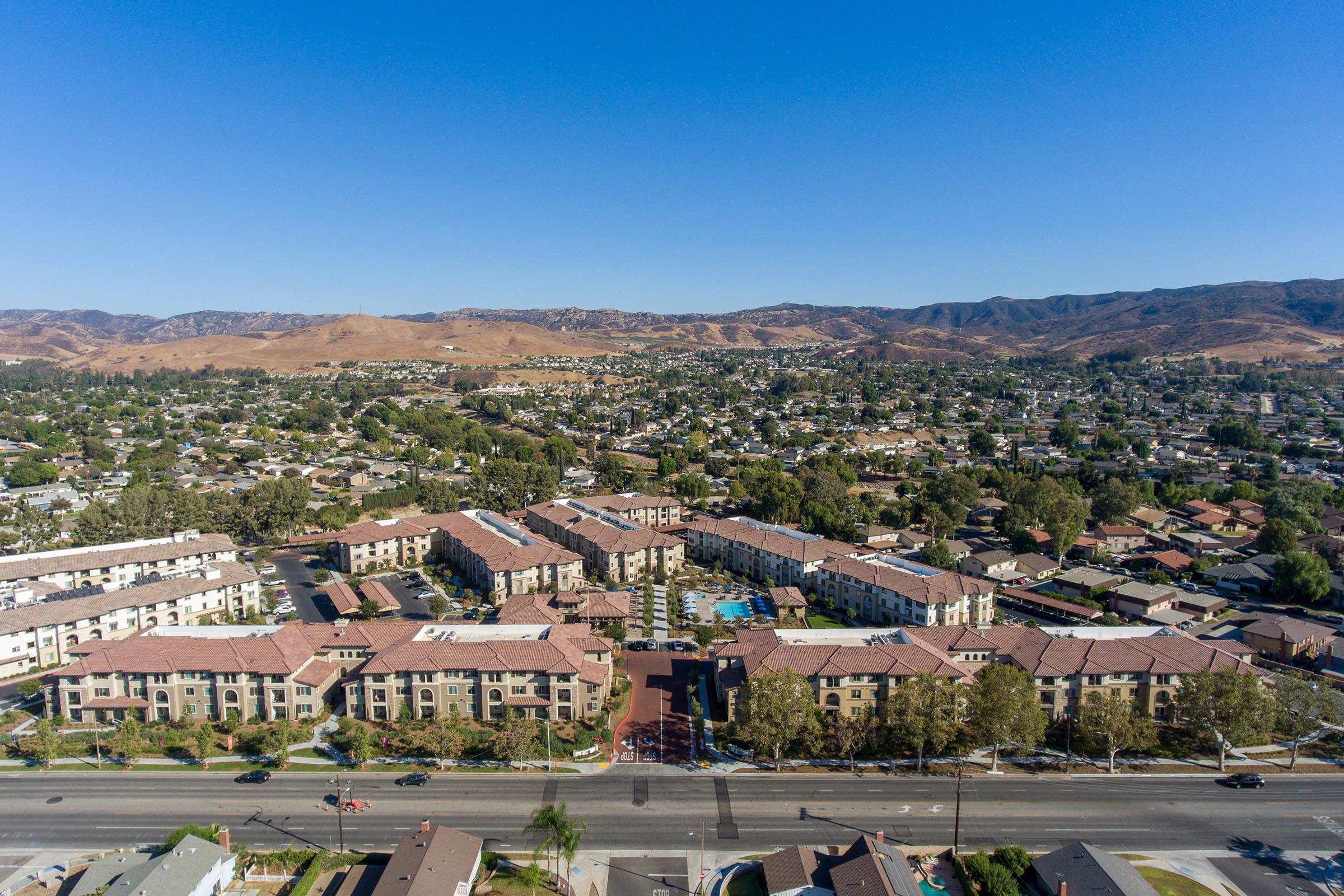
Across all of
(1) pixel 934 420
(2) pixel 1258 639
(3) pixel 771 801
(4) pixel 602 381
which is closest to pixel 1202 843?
(3) pixel 771 801

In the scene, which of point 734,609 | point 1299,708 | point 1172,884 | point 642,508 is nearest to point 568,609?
point 734,609

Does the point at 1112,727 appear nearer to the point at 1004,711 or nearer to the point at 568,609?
the point at 1004,711

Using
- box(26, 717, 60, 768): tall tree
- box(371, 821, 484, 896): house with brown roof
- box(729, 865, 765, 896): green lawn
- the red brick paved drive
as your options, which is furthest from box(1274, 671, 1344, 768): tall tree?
box(26, 717, 60, 768): tall tree

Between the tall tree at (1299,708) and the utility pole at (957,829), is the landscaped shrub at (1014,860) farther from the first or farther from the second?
the tall tree at (1299,708)

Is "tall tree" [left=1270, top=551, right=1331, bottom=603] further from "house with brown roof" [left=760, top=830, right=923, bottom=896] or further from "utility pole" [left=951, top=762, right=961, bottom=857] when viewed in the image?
"house with brown roof" [left=760, top=830, right=923, bottom=896]

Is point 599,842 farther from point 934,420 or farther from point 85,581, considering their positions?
point 934,420

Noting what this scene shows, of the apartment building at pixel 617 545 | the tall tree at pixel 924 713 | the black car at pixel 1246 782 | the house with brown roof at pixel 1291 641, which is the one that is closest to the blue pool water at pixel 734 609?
the apartment building at pixel 617 545
